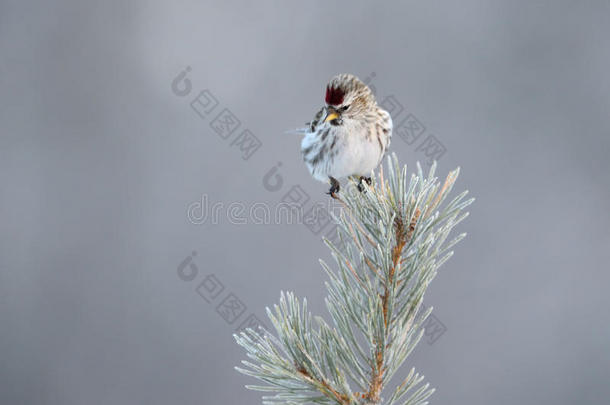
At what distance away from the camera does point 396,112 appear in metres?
2.20

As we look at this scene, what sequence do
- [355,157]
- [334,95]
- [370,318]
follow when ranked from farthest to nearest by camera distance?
[355,157], [334,95], [370,318]

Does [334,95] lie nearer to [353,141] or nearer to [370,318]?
[353,141]

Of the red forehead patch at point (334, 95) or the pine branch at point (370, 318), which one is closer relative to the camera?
the pine branch at point (370, 318)

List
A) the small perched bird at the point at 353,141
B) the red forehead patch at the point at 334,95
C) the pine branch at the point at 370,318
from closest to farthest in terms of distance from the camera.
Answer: the pine branch at the point at 370,318
the red forehead patch at the point at 334,95
the small perched bird at the point at 353,141

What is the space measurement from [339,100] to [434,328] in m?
0.56

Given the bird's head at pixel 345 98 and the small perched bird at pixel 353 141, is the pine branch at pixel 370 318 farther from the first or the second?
the small perched bird at pixel 353 141

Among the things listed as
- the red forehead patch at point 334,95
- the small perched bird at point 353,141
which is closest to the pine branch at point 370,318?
the red forehead patch at point 334,95

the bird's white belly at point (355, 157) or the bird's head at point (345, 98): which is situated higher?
the bird's head at point (345, 98)

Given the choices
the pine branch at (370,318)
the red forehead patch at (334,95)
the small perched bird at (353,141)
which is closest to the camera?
the pine branch at (370,318)

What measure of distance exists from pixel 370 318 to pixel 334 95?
651mm

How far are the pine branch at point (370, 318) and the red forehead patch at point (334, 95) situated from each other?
495 mm

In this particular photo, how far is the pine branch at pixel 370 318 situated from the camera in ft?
2.04

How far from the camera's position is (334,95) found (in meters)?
1.17

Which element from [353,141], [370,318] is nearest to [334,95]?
[353,141]
